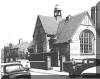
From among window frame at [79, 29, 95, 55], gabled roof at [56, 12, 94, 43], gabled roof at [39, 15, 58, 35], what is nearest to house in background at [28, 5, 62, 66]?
gabled roof at [39, 15, 58, 35]

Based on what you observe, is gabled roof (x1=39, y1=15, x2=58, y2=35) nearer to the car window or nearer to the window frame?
the window frame

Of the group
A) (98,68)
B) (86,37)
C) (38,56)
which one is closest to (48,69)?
(86,37)

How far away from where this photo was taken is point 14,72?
511 inches

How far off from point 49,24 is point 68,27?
19.0 feet

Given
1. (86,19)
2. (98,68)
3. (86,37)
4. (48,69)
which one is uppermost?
(86,19)

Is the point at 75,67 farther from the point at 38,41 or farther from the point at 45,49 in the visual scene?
the point at 38,41

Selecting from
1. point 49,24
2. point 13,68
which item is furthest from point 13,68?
point 49,24

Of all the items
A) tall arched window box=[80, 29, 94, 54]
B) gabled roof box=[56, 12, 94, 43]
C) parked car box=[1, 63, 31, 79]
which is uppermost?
gabled roof box=[56, 12, 94, 43]

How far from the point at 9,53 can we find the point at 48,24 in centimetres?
3827

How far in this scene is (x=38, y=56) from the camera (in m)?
43.9

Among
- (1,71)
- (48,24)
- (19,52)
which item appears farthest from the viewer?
(19,52)

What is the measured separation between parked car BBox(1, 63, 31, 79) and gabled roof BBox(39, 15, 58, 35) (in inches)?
1091

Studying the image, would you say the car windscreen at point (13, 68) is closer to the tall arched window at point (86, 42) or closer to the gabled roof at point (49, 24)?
the tall arched window at point (86, 42)

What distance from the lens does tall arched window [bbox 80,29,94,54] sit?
117 ft
